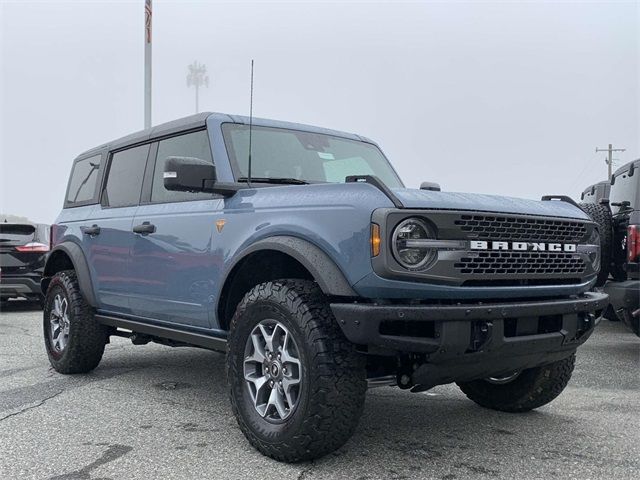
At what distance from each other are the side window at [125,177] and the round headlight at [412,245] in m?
2.66

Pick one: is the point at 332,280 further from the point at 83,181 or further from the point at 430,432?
the point at 83,181

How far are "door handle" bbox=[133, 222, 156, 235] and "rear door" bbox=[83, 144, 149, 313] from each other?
0.16 meters

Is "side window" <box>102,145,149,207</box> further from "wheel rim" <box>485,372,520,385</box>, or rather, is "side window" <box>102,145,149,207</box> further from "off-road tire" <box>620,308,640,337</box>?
"off-road tire" <box>620,308,640,337</box>

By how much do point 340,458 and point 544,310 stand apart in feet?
4.22

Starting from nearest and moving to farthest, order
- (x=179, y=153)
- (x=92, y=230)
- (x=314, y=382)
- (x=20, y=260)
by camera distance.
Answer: (x=314, y=382) < (x=179, y=153) < (x=92, y=230) < (x=20, y=260)

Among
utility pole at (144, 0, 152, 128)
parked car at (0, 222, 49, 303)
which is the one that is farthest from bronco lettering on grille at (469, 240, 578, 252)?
utility pole at (144, 0, 152, 128)

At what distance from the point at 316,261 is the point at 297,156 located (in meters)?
1.45

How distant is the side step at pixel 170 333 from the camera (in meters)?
3.97

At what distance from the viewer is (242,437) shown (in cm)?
374

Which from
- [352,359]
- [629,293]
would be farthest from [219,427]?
[629,293]

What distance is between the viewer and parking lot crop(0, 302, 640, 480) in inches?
126

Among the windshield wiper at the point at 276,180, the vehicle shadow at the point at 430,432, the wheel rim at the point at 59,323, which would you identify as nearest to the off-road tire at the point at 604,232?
the vehicle shadow at the point at 430,432

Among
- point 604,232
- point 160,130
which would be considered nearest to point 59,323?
point 160,130

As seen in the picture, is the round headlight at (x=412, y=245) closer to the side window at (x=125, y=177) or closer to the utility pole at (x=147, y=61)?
the side window at (x=125, y=177)
